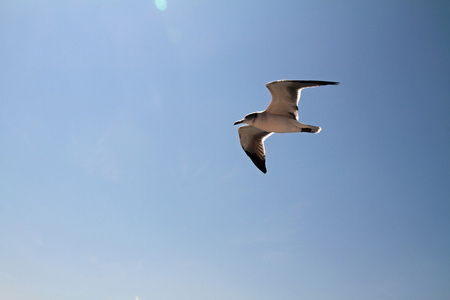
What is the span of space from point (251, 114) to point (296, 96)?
168 centimetres

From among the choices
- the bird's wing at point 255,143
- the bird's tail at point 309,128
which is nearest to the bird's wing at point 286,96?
the bird's tail at point 309,128

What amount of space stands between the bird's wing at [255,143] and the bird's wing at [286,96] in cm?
186

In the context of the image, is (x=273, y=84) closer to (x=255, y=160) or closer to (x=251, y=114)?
(x=251, y=114)

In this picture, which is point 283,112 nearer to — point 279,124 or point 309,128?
point 279,124

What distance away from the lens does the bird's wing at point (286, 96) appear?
9.64 m

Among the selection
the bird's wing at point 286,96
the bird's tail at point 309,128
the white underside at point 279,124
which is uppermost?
the bird's wing at point 286,96

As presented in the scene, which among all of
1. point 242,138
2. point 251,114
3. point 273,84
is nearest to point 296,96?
point 273,84

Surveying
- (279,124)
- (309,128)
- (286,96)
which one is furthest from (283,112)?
(309,128)

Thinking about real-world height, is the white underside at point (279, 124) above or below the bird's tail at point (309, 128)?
above

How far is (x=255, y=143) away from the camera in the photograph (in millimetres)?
12680

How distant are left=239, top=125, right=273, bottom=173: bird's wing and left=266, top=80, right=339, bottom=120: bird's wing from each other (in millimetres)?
1861

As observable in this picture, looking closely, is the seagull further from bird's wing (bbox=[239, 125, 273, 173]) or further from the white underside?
bird's wing (bbox=[239, 125, 273, 173])

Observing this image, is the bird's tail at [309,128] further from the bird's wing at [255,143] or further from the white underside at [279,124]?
the bird's wing at [255,143]

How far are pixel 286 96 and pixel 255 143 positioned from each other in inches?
120
